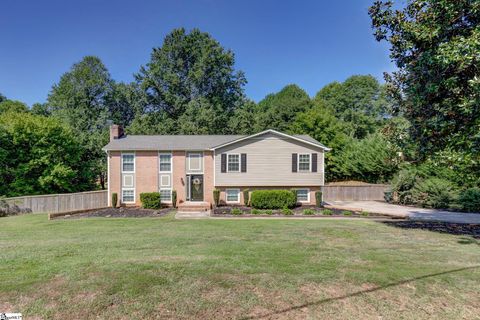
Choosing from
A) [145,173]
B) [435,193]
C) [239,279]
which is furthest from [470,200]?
[145,173]

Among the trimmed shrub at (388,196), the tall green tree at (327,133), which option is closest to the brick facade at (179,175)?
the trimmed shrub at (388,196)

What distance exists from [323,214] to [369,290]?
1139cm

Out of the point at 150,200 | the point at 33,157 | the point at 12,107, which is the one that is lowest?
the point at 150,200

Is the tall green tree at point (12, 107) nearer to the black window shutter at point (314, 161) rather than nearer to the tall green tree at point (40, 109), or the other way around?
the tall green tree at point (40, 109)

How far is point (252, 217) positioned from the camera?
14.9m

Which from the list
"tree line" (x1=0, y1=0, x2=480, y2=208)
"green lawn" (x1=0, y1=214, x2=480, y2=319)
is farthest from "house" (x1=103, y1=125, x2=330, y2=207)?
"green lawn" (x1=0, y1=214, x2=480, y2=319)

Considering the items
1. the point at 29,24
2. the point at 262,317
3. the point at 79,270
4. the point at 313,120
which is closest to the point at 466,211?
the point at 313,120

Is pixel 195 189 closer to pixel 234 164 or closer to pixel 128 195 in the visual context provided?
pixel 234 164

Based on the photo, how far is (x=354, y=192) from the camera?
25.2 metres

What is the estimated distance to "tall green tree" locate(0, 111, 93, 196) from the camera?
2156 centimetres

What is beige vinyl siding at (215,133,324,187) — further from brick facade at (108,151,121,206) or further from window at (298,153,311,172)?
brick facade at (108,151,121,206)

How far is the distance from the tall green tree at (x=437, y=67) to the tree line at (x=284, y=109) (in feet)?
0.11

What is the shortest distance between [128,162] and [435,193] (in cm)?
2208

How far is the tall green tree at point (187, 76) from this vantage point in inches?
1446
